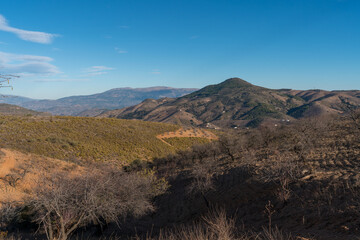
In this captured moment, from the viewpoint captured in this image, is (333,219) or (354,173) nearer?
(333,219)

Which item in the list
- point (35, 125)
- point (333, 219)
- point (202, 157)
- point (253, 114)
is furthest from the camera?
point (253, 114)

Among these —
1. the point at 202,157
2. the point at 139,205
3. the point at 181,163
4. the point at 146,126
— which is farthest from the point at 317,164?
the point at 146,126

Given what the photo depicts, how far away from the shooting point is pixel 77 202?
10.2 m

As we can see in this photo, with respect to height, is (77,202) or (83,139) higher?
(77,202)

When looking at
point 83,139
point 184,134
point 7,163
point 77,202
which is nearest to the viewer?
point 77,202

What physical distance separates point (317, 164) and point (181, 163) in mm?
23593

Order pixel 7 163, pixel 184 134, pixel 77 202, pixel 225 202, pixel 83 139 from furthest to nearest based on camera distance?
1. pixel 184 134
2. pixel 83 139
3. pixel 7 163
4. pixel 225 202
5. pixel 77 202

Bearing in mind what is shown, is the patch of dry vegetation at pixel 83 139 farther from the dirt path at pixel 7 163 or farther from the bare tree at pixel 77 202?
the bare tree at pixel 77 202

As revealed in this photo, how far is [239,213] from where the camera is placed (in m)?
16.0

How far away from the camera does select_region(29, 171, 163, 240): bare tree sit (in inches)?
370

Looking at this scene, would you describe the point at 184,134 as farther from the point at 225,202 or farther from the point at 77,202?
the point at 77,202

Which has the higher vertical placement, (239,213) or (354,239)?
(354,239)

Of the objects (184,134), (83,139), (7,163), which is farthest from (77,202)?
(184,134)

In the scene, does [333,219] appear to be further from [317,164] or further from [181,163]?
[181,163]
